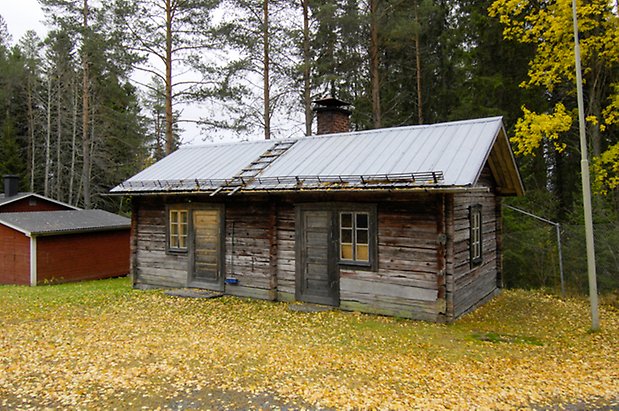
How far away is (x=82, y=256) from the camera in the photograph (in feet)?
58.9

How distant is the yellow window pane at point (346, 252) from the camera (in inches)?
412

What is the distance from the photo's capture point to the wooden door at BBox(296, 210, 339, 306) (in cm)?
1064

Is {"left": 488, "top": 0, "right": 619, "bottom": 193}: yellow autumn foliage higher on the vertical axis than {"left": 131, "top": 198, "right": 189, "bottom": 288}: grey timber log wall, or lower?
higher

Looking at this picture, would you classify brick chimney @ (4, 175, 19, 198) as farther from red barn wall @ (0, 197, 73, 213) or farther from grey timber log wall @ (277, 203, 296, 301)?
grey timber log wall @ (277, 203, 296, 301)

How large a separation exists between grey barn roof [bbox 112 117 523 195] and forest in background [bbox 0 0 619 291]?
310 cm

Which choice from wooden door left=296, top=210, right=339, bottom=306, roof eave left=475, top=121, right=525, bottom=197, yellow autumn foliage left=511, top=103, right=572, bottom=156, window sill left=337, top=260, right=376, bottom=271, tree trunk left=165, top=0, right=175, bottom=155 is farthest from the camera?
tree trunk left=165, top=0, right=175, bottom=155

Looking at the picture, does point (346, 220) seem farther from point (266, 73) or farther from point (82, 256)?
point (82, 256)

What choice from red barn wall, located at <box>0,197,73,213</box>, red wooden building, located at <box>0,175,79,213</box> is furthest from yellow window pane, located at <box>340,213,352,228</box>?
red barn wall, located at <box>0,197,73,213</box>

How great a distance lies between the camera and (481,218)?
11.7m

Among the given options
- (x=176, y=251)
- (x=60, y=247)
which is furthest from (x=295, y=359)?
(x=60, y=247)

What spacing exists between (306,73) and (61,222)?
1203 centimetres

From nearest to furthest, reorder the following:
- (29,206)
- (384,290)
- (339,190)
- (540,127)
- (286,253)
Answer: (339,190) < (384,290) < (286,253) < (540,127) < (29,206)

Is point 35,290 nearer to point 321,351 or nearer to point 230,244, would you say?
point 230,244

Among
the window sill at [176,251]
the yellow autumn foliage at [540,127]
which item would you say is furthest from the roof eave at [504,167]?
the window sill at [176,251]
